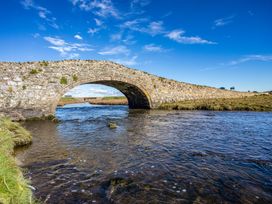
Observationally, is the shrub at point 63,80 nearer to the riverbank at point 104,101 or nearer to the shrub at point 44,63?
the shrub at point 44,63

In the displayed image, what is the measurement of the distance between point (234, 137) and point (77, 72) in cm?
1836

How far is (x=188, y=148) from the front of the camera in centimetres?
1062

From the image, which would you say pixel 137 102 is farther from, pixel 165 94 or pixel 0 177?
pixel 0 177

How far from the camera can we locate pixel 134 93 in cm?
3641

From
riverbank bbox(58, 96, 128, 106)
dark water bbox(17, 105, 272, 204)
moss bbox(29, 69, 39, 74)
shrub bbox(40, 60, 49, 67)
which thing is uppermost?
shrub bbox(40, 60, 49, 67)

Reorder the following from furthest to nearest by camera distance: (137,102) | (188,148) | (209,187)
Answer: (137,102) < (188,148) < (209,187)

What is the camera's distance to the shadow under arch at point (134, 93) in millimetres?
32109

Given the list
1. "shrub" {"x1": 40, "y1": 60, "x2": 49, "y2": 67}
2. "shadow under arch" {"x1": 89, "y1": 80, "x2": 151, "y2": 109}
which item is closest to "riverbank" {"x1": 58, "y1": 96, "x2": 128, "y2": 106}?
"shadow under arch" {"x1": 89, "y1": 80, "x2": 151, "y2": 109}

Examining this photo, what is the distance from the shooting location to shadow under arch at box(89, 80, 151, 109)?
105ft

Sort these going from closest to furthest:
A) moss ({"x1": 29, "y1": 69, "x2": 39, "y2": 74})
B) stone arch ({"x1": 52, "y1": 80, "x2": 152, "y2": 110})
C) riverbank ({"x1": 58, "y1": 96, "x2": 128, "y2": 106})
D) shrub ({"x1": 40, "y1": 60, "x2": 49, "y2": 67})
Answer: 1. moss ({"x1": 29, "y1": 69, "x2": 39, "y2": 74})
2. shrub ({"x1": 40, "y1": 60, "x2": 49, "y2": 67})
3. stone arch ({"x1": 52, "y1": 80, "x2": 152, "y2": 110})
4. riverbank ({"x1": 58, "y1": 96, "x2": 128, "y2": 106})

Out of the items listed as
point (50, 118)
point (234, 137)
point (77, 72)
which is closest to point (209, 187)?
point (234, 137)

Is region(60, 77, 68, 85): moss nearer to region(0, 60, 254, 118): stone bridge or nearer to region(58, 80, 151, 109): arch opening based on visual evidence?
region(0, 60, 254, 118): stone bridge

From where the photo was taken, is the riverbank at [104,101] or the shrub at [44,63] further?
the riverbank at [104,101]

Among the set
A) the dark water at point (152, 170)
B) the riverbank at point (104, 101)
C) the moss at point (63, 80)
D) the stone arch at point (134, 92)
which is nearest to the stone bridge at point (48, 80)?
the moss at point (63, 80)
